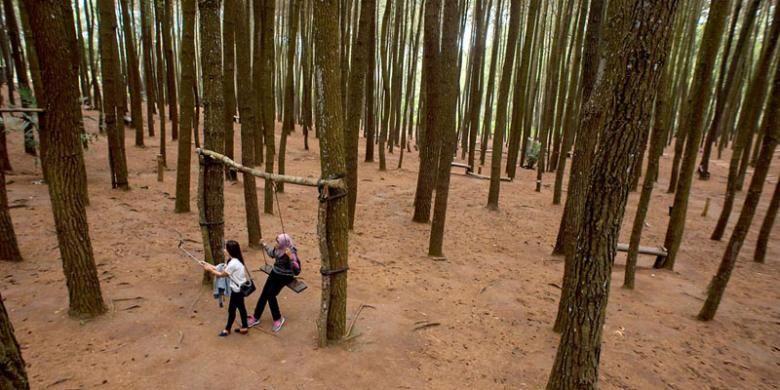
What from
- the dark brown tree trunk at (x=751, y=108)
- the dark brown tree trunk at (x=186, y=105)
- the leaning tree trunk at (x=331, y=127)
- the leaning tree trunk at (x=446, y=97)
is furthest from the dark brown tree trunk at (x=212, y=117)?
the dark brown tree trunk at (x=751, y=108)

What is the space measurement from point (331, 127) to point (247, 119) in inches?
118

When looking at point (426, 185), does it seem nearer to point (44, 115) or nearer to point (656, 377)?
point (656, 377)

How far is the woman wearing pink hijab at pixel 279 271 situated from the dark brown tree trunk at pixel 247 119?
1.97 m

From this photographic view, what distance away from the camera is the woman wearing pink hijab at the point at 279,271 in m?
3.98

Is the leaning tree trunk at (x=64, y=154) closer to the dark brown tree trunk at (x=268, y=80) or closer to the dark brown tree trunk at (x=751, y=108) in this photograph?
the dark brown tree trunk at (x=268, y=80)

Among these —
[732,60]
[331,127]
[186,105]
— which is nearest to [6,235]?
[186,105]

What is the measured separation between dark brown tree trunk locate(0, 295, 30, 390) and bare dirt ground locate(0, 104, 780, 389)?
186 cm

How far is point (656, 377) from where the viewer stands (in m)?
3.80

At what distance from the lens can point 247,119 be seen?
6.07 metres

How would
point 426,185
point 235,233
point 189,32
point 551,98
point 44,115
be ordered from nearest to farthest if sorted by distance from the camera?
point 44,115
point 189,32
point 235,233
point 426,185
point 551,98

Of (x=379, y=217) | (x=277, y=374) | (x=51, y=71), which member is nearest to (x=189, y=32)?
(x=51, y=71)

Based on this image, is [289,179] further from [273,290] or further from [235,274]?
[273,290]

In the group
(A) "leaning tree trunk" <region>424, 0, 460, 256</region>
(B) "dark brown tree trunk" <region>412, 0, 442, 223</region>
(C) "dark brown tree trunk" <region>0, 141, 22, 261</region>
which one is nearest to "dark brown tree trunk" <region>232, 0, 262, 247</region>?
(C) "dark brown tree trunk" <region>0, 141, 22, 261</region>

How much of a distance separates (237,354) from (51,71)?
116 inches
